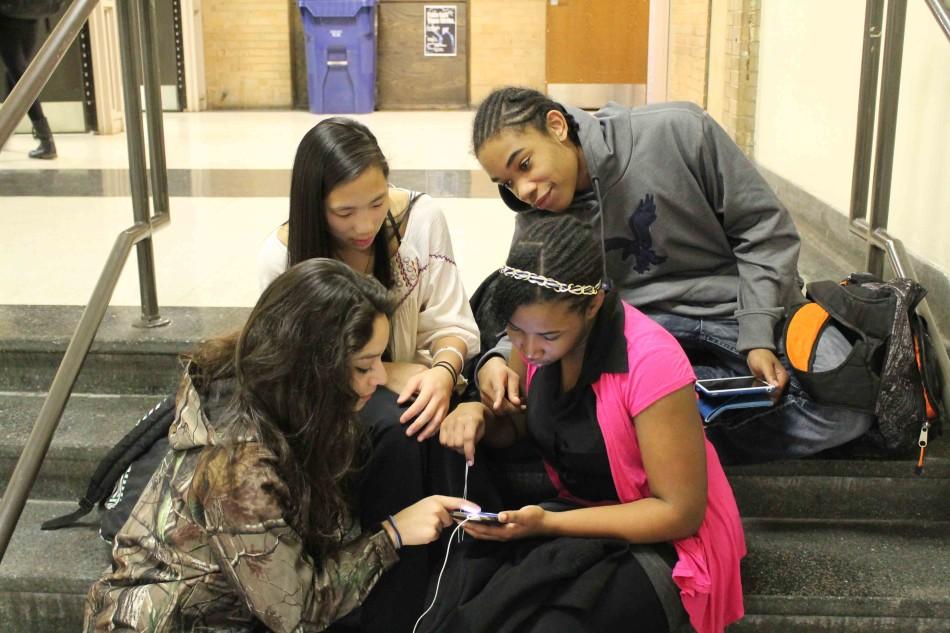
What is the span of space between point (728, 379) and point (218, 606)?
104 centimetres

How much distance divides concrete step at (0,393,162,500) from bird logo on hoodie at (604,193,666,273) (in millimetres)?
1196

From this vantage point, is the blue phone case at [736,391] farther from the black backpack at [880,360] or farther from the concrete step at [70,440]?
the concrete step at [70,440]

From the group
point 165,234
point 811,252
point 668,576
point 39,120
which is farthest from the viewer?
point 39,120

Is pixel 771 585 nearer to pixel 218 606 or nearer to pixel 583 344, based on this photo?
pixel 583 344

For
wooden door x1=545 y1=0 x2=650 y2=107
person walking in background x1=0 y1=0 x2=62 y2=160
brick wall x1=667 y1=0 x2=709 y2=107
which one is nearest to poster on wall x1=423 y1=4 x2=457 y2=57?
wooden door x1=545 y1=0 x2=650 y2=107

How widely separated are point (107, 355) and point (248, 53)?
5.92 meters

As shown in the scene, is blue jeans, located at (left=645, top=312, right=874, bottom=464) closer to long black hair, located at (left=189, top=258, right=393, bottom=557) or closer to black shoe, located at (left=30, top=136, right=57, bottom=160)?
long black hair, located at (left=189, top=258, right=393, bottom=557)

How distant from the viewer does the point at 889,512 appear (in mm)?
2268

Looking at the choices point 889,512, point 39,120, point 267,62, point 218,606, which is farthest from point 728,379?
point 267,62

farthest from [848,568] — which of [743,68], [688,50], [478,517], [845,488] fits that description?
[688,50]

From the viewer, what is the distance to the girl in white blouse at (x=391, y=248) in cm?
198

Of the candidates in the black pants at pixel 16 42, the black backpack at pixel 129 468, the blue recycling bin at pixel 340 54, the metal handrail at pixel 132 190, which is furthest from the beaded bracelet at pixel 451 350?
the blue recycling bin at pixel 340 54

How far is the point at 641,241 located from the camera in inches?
87.0

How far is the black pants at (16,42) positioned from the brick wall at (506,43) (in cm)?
352
